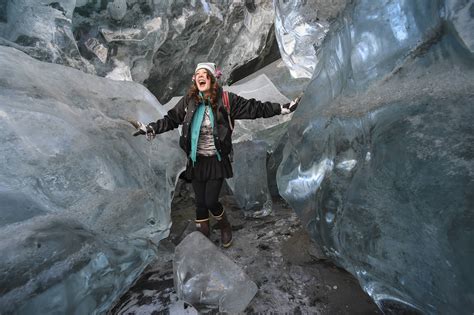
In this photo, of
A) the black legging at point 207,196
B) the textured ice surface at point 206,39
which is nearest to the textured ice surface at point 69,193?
the black legging at point 207,196

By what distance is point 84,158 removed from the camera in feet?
6.88

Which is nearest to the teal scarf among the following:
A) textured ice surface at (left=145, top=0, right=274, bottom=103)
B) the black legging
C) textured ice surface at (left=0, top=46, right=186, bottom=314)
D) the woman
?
the woman

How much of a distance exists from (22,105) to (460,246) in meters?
2.25

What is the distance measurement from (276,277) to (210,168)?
3.06 ft

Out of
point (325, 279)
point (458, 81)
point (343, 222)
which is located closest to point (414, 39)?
point (458, 81)

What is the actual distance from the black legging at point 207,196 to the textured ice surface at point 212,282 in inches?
24.1

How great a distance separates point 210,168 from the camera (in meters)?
2.62

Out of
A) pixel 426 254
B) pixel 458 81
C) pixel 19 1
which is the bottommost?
pixel 426 254

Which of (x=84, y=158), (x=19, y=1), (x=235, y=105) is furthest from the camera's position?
(x=19, y=1)

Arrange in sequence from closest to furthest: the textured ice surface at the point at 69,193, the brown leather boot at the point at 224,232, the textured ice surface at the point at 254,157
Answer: the textured ice surface at the point at 69,193, the brown leather boot at the point at 224,232, the textured ice surface at the point at 254,157

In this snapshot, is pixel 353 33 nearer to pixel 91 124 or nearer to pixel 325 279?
pixel 325 279

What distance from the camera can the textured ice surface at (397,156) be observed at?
125cm

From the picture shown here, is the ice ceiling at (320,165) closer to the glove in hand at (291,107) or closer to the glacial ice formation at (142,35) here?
the glacial ice formation at (142,35)

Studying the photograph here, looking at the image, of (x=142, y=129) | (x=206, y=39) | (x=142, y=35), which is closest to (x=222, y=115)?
(x=142, y=129)
